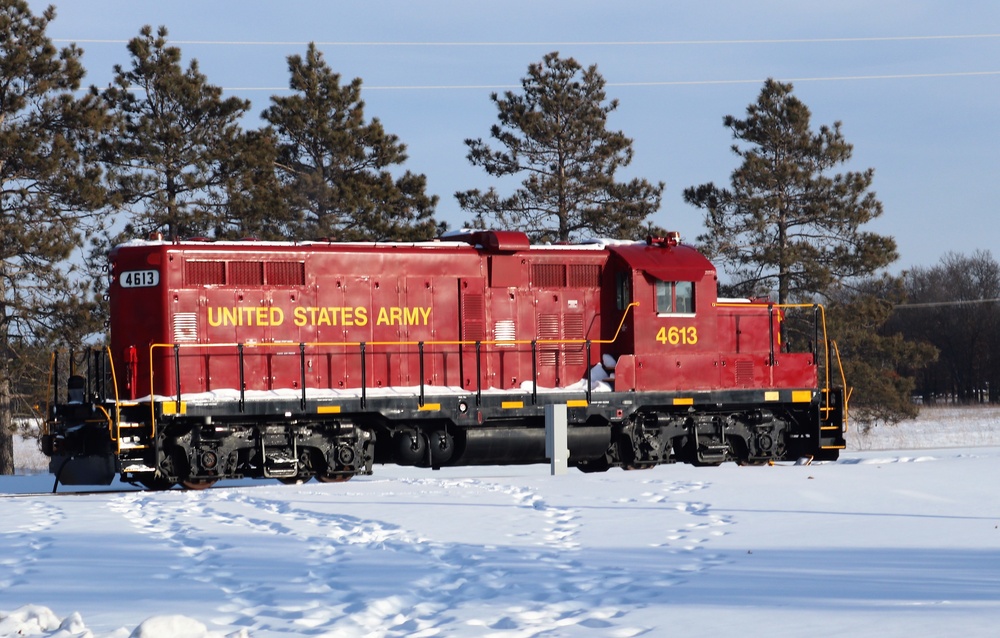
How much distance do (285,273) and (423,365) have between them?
223 centimetres

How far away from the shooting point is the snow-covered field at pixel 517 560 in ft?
21.1

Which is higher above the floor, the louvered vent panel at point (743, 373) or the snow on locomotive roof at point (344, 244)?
the snow on locomotive roof at point (344, 244)

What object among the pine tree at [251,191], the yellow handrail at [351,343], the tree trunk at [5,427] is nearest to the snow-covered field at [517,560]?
the yellow handrail at [351,343]

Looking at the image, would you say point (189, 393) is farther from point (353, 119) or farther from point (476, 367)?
point (353, 119)

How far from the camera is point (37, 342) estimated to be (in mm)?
23156

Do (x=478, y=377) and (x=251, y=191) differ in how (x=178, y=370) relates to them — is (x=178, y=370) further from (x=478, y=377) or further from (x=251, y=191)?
(x=251, y=191)

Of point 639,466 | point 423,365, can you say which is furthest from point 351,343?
point 639,466

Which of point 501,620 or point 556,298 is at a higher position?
point 556,298

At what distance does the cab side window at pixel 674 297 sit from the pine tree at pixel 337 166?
454 inches

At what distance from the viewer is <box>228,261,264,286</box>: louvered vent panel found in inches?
603

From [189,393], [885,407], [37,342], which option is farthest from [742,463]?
[885,407]

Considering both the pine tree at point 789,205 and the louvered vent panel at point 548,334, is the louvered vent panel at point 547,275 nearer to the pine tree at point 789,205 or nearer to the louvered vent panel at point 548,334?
the louvered vent panel at point 548,334

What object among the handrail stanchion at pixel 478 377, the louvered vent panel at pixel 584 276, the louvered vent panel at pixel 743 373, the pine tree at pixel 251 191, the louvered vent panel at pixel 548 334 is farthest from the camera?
the pine tree at pixel 251 191

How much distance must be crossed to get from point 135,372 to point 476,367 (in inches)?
177
